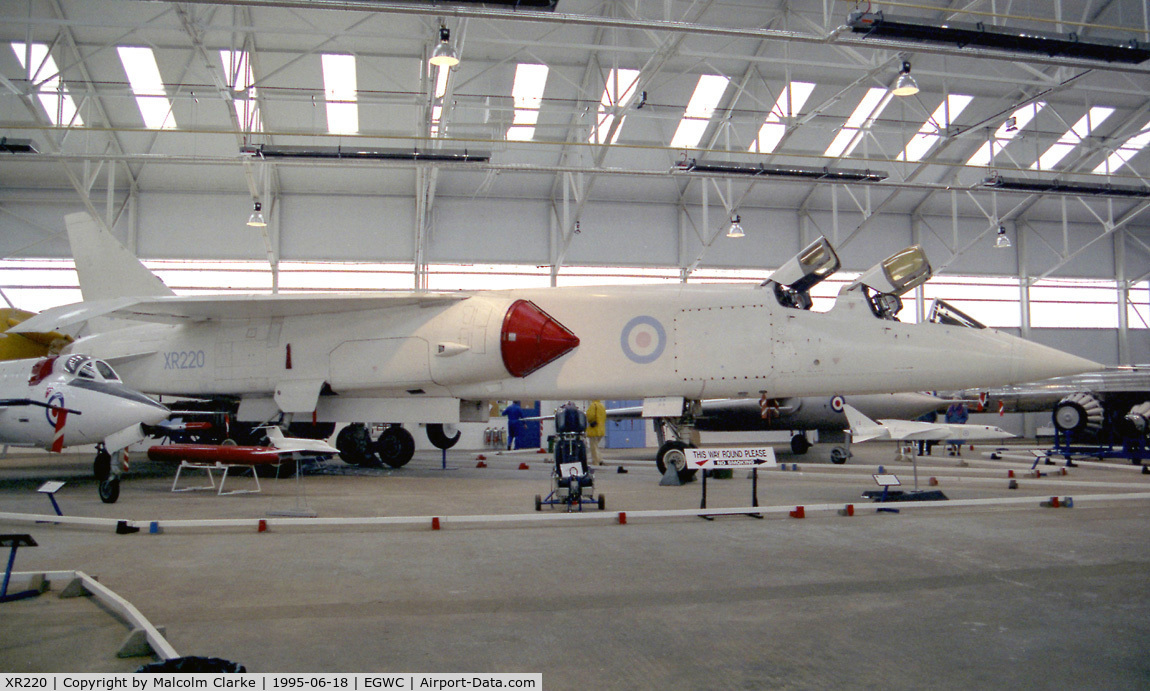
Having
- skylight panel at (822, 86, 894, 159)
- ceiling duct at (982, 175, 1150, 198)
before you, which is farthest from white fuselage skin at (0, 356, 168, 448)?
ceiling duct at (982, 175, 1150, 198)

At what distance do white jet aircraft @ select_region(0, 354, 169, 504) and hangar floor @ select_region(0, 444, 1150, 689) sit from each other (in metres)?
1.28

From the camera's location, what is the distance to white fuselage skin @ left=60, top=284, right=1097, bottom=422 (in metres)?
9.01

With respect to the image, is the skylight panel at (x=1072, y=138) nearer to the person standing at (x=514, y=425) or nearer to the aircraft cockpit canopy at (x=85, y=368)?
the person standing at (x=514, y=425)

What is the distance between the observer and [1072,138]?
23875 mm

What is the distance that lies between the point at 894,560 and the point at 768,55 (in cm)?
1786

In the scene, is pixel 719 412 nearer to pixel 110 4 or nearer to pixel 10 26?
pixel 110 4

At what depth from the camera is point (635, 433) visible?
24672 millimetres

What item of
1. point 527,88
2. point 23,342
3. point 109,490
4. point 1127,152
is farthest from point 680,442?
point 1127,152

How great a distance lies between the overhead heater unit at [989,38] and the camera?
10281 millimetres

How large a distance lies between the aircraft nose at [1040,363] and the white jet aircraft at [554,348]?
17mm

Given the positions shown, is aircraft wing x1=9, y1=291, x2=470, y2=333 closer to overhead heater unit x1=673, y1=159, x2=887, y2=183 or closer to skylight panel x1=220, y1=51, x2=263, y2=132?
skylight panel x1=220, y1=51, x2=263, y2=132

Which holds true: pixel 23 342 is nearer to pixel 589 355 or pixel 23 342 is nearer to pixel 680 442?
pixel 589 355

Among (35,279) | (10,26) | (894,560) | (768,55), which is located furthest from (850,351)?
(35,279)

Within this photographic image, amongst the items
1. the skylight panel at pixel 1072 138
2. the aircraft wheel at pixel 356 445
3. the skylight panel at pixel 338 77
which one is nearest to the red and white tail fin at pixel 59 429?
the aircraft wheel at pixel 356 445
